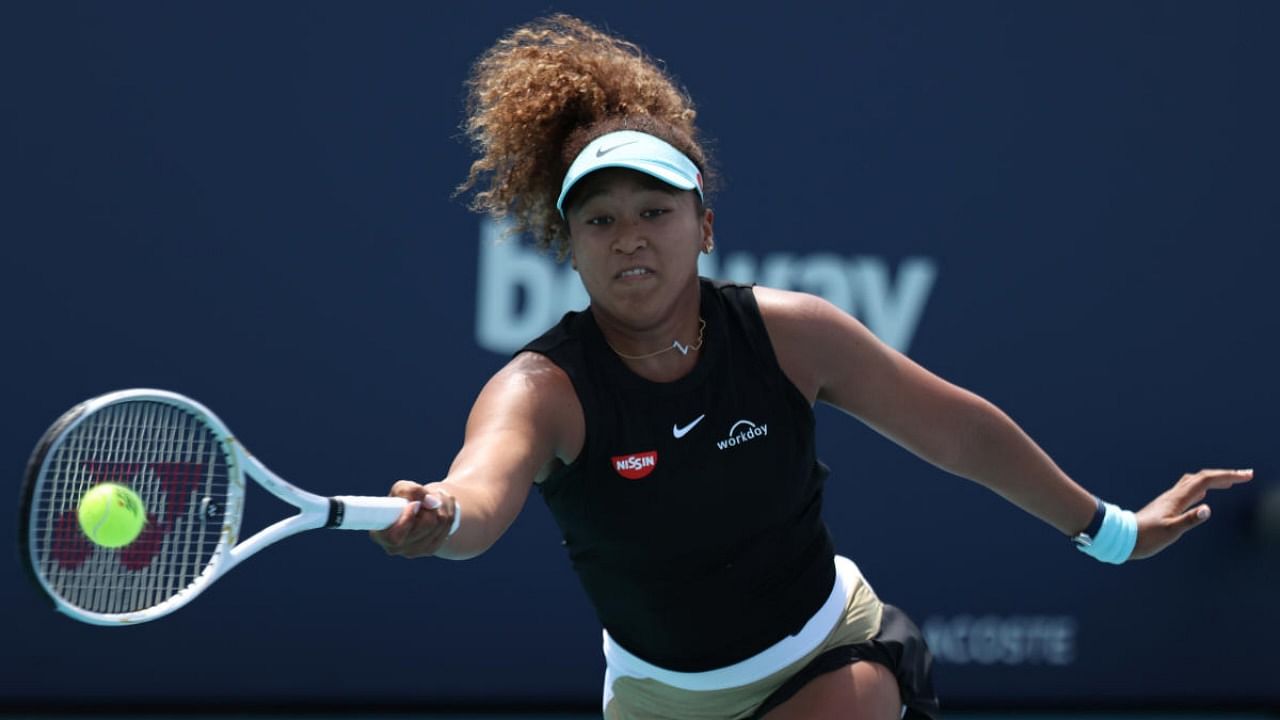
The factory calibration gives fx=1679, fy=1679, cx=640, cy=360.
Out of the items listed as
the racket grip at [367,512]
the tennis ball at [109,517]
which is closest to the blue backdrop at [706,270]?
the tennis ball at [109,517]

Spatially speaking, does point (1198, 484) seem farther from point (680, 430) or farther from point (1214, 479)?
point (680, 430)

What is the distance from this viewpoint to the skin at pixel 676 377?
2.33 m

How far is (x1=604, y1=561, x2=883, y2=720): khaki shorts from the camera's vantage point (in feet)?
8.91

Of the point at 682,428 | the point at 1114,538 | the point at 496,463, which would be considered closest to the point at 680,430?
the point at 682,428

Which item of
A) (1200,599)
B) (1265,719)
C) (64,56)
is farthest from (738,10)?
(1265,719)

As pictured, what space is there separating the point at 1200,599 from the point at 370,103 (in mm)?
2821

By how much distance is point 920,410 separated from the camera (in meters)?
2.79

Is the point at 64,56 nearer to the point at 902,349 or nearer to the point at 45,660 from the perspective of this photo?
the point at 45,660

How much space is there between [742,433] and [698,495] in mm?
119

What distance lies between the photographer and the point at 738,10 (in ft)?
15.6

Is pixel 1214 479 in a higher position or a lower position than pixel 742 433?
lower

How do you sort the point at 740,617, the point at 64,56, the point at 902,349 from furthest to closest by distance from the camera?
the point at 902,349
the point at 64,56
the point at 740,617

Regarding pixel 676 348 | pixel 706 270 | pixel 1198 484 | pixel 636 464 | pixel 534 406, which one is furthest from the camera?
pixel 706 270

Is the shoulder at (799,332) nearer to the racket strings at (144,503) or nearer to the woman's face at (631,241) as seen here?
the woman's face at (631,241)
